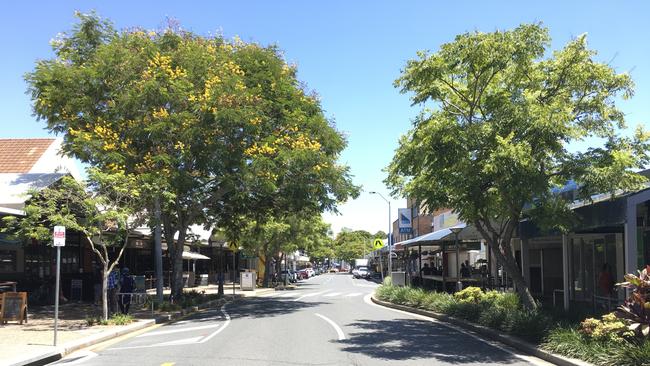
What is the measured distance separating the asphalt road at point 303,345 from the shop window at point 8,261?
28.7ft

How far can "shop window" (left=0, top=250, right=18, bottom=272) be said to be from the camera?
76.0 ft

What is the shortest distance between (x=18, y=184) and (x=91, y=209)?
907 centimetres

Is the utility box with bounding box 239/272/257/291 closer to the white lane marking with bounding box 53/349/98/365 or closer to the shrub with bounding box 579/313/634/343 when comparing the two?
the white lane marking with bounding box 53/349/98/365

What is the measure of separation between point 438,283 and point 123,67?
20660mm

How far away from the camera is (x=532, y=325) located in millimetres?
13000

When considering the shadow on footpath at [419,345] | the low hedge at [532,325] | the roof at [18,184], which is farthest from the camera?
the roof at [18,184]

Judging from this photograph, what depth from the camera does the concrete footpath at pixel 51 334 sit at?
451 inches

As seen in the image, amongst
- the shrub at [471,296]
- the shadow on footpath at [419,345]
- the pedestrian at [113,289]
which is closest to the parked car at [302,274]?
the pedestrian at [113,289]

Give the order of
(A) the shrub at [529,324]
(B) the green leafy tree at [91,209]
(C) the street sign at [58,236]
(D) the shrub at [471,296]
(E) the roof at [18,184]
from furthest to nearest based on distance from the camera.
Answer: (E) the roof at [18,184], (D) the shrub at [471,296], (B) the green leafy tree at [91,209], (C) the street sign at [58,236], (A) the shrub at [529,324]

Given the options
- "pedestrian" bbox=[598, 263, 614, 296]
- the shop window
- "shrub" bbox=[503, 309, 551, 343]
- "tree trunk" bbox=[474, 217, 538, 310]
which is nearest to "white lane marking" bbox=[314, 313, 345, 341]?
"shrub" bbox=[503, 309, 551, 343]

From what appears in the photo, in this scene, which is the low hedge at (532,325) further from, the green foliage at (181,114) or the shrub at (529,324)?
the green foliage at (181,114)

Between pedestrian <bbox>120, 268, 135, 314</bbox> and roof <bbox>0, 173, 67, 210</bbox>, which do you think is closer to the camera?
pedestrian <bbox>120, 268, 135, 314</bbox>

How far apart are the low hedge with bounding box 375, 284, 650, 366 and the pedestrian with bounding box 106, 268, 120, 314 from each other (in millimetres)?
10789

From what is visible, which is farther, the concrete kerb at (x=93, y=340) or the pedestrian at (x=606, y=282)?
the pedestrian at (x=606, y=282)
